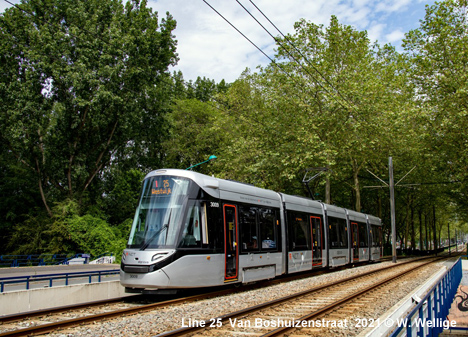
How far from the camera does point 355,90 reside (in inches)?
1076

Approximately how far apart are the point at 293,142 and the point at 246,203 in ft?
52.2

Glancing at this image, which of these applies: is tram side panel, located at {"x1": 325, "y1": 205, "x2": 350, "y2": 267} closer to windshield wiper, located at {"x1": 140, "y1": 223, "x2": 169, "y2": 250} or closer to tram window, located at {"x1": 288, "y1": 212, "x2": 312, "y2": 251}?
tram window, located at {"x1": 288, "y1": 212, "x2": 312, "y2": 251}

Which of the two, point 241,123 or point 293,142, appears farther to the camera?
point 241,123

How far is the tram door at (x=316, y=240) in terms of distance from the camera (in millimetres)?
18016

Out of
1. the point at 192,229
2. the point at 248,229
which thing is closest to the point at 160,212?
the point at 192,229

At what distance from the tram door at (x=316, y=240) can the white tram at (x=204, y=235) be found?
1.91 m

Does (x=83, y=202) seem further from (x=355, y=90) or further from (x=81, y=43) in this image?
(x=355, y=90)

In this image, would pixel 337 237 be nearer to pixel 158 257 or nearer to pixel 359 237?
pixel 359 237

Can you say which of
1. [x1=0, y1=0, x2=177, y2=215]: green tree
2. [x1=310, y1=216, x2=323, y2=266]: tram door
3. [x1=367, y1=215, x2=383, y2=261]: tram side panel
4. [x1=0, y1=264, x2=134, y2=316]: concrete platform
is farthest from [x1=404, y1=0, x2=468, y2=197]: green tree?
[x1=0, y1=264, x2=134, y2=316]: concrete platform

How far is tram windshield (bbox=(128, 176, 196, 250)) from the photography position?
1091cm

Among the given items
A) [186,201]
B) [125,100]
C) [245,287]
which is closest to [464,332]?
[245,287]

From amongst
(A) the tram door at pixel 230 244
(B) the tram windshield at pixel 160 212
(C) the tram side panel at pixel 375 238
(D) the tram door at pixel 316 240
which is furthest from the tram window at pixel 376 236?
(B) the tram windshield at pixel 160 212

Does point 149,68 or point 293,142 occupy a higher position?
point 149,68

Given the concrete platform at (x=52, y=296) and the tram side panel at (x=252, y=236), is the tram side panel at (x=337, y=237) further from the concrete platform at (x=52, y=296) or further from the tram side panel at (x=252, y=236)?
the concrete platform at (x=52, y=296)
